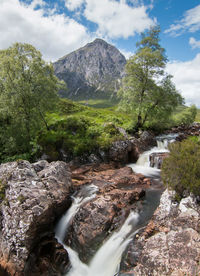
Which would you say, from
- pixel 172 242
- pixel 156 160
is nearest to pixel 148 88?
pixel 156 160

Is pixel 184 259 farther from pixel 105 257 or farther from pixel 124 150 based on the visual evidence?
pixel 124 150

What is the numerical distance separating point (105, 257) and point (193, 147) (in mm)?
8149

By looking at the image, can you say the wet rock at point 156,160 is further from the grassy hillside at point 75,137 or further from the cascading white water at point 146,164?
the grassy hillside at point 75,137

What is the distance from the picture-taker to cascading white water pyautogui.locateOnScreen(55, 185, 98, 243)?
10.8m

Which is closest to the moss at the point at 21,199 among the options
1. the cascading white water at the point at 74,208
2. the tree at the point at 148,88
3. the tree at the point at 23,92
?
the cascading white water at the point at 74,208

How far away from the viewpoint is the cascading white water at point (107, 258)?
8195 millimetres

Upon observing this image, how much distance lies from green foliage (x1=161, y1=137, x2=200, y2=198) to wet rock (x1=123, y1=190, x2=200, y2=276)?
0.69m

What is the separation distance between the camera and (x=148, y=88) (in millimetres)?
25672

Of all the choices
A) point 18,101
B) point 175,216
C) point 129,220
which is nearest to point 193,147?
point 175,216

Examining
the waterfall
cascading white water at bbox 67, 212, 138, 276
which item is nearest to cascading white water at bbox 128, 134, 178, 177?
the waterfall

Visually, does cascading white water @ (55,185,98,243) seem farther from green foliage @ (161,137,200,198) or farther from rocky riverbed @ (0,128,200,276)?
green foliage @ (161,137,200,198)

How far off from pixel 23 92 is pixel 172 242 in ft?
66.2

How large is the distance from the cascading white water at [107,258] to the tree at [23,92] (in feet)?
52.2

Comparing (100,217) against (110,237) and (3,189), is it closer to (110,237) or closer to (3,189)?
(110,237)
